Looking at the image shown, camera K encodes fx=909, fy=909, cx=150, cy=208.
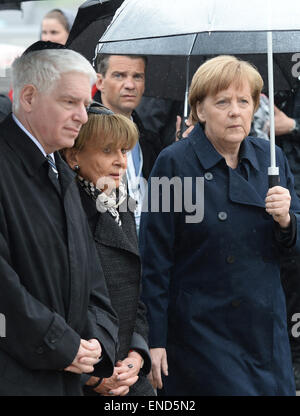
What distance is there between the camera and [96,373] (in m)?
3.20

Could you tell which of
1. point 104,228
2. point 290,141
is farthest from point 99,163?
point 290,141

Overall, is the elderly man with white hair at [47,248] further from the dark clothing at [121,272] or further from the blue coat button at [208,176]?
the blue coat button at [208,176]

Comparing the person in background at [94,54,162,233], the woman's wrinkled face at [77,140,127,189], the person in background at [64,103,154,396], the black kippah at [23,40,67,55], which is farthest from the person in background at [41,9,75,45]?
the black kippah at [23,40,67,55]

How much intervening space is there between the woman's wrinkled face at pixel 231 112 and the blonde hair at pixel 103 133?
484mm

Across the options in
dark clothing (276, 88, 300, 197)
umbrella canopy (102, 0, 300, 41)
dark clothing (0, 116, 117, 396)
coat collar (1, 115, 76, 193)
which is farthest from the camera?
dark clothing (276, 88, 300, 197)

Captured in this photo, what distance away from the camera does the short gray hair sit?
10.2ft

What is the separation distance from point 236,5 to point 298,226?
37.8 inches

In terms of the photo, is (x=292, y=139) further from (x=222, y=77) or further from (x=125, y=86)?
(x=222, y=77)

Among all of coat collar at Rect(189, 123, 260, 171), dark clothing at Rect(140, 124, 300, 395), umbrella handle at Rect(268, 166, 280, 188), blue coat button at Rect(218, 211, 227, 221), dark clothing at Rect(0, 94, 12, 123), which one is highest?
dark clothing at Rect(0, 94, 12, 123)

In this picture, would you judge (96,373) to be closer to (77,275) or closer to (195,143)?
(77,275)

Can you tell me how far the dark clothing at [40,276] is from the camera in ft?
9.18

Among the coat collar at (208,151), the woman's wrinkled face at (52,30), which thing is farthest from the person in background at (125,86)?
the woman's wrinkled face at (52,30)

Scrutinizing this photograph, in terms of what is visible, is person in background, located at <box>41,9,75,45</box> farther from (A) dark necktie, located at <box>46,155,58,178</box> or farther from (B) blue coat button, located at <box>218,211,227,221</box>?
(A) dark necktie, located at <box>46,155,58,178</box>

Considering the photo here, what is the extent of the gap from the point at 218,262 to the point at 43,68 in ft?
3.92
